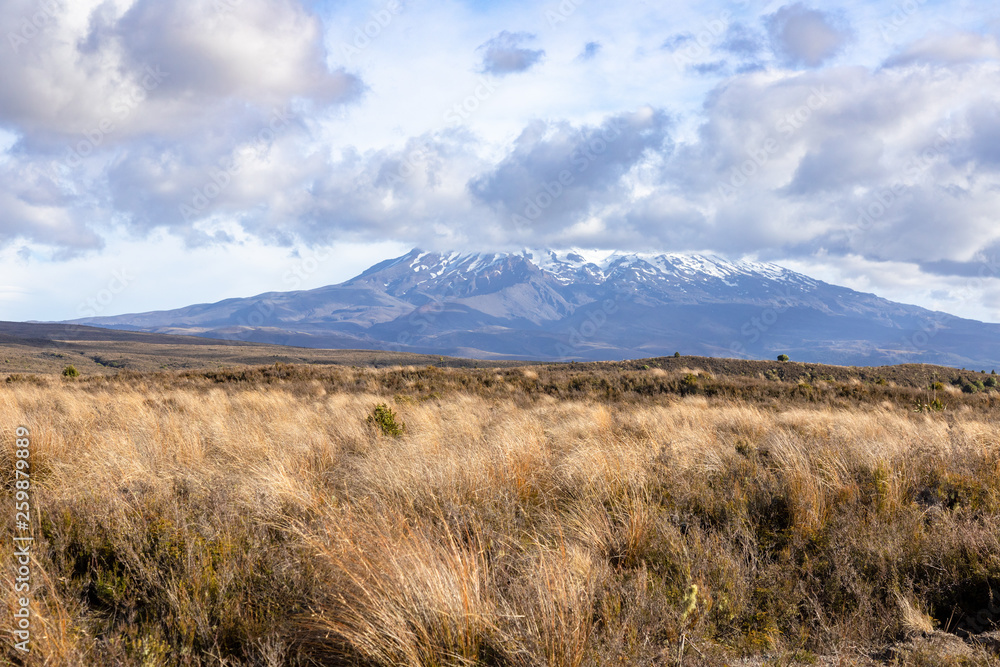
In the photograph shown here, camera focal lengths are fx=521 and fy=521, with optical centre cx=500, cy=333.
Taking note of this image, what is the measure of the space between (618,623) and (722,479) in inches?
122

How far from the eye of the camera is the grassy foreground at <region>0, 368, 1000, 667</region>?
2783 millimetres

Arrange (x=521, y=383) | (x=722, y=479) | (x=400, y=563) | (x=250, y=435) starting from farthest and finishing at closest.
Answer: (x=521, y=383) < (x=250, y=435) < (x=722, y=479) < (x=400, y=563)

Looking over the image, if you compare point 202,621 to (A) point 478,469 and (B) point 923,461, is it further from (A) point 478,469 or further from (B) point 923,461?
(B) point 923,461

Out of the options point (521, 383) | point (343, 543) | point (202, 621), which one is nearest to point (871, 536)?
point (343, 543)

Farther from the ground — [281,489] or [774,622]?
[281,489]

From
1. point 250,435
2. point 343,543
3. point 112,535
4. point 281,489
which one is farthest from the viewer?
point 250,435

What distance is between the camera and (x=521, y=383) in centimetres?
2022

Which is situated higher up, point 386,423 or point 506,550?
point 386,423

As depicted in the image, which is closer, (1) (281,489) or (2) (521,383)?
(1) (281,489)

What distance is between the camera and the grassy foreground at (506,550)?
278cm

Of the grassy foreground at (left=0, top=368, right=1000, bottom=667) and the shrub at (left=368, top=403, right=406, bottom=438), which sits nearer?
the grassy foreground at (left=0, top=368, right=1000, bottom=667)

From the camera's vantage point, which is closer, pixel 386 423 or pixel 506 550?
pixel 506 550

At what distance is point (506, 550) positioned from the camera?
385 cm

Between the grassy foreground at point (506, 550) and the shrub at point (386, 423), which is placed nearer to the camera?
the grassy foreground at point (506, 550)
